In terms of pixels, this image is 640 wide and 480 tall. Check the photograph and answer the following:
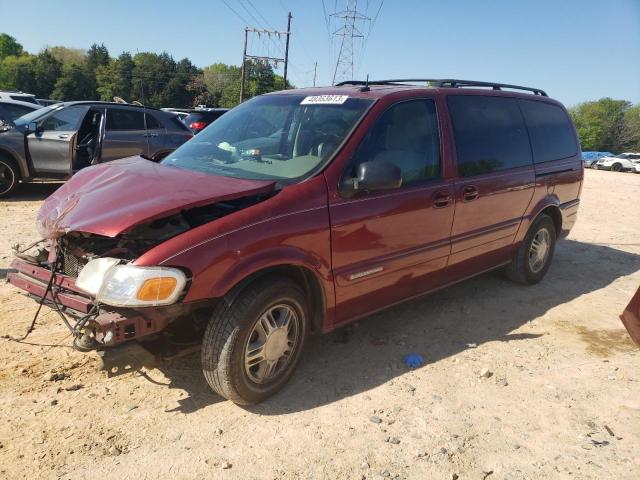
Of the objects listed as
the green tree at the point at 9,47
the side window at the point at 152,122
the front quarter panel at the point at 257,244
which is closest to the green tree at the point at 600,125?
the side window at the point at 152,122

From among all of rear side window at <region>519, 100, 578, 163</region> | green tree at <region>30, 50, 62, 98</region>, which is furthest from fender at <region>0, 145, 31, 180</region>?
green tree at <region>30, 50, 62, 98</region>

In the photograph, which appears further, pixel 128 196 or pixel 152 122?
pixel 152 122

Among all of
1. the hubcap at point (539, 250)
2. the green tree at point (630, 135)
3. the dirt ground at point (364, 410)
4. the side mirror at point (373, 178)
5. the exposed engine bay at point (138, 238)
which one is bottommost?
the dirt ground at point (364, 410)

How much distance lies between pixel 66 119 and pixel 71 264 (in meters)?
6.59

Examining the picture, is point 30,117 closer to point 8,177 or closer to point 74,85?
point 8,177

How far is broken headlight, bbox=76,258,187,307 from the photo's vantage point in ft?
7.92

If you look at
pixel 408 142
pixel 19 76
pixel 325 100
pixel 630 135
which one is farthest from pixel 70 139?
pixel 630 135

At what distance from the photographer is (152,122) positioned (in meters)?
9.06

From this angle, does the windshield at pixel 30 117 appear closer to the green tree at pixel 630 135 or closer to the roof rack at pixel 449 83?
the roof rack at pixel 449 83

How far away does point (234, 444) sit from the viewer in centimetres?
263

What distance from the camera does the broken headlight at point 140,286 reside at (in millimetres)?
2414

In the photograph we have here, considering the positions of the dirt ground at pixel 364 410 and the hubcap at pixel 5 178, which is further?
the hubcap at pixel 5 178

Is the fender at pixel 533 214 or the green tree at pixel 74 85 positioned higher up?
the green tree at pixel 74 85

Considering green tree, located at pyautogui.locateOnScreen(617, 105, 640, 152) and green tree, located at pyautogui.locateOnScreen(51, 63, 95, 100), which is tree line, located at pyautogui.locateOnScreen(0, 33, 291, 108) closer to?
green tree, located at pyautogui.locateOnScreen(51, 63, 95, 100)
